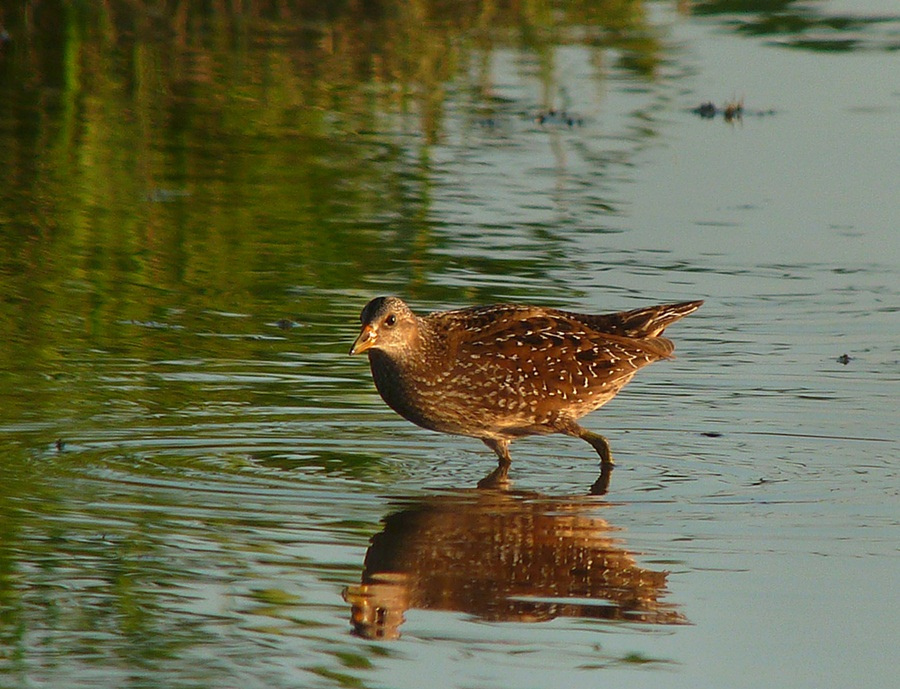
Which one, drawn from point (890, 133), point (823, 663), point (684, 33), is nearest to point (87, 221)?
point (890, 133)

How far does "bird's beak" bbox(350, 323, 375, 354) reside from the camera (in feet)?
28.6

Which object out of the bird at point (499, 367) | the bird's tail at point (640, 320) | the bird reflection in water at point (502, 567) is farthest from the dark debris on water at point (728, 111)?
the bird reflection in water at point (502, 567)

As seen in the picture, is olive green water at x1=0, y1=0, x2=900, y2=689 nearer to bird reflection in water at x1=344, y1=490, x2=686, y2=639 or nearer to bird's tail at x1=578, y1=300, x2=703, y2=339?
bird reflection in water at x1=344, y1=490, x2=686, y2=639

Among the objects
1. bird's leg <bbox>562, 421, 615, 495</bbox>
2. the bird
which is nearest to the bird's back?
the bird

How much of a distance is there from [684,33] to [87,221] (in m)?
10.00

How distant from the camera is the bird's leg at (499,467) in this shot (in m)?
8.41

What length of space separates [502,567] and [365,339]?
203 cm

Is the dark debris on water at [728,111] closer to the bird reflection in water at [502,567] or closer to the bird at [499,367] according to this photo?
the bird at [499,367]

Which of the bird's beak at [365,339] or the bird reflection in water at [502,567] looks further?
the bird's beak at [365,339]

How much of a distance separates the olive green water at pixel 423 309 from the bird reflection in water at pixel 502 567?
2cm

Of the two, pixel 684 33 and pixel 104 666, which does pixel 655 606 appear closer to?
pixel 104 666

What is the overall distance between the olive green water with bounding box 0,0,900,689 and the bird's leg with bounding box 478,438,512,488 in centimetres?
8

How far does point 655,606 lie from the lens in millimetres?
6500

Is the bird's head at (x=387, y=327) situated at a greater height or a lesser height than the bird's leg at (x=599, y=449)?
greater
